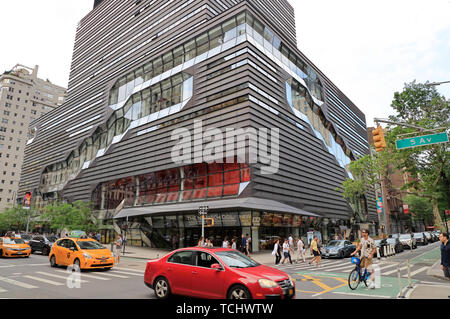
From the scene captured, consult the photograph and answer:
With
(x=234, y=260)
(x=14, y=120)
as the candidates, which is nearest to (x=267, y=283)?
(x=234, y=260)

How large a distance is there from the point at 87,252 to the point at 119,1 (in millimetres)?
65692

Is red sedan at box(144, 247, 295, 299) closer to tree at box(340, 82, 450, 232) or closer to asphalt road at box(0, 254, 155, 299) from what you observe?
asphalt road at box(0, 254, 155, 299)

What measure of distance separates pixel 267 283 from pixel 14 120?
112002 millimetres

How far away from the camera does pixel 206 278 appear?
711cm

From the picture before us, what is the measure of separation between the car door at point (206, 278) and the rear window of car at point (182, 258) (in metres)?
0.26

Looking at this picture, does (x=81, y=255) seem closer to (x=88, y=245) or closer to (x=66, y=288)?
(x=88, y=245)

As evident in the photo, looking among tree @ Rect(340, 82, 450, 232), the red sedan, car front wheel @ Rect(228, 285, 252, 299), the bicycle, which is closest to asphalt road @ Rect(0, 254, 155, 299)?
the red sedan

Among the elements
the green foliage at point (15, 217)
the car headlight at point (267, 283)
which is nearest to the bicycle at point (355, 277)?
the car headlight at point (267, 283)

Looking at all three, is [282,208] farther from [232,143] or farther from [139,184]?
[139,184]

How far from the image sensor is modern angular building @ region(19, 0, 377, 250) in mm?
26922

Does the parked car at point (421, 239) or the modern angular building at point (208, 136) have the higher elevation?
the modern angular building at point (208, 136)

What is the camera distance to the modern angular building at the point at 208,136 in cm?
2692

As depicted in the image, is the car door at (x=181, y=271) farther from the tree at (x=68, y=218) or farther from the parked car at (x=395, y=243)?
the tree at (x=68, y=218)
